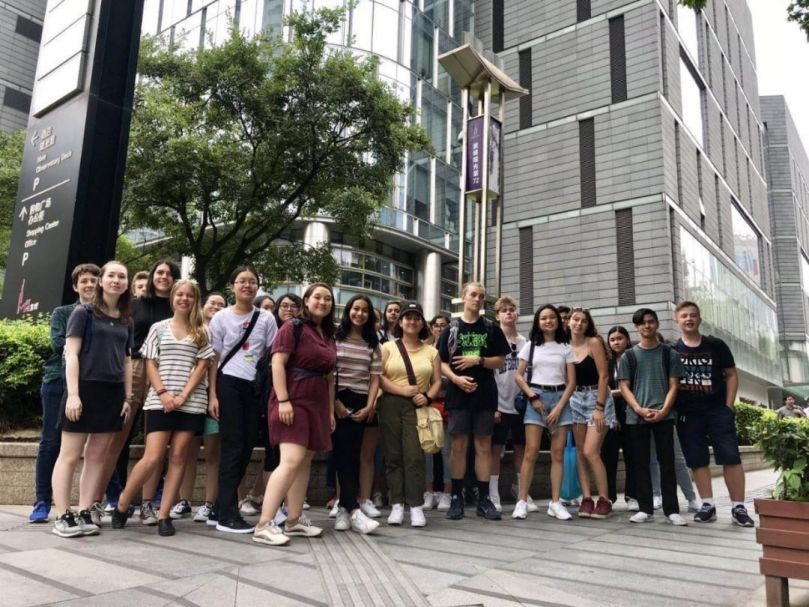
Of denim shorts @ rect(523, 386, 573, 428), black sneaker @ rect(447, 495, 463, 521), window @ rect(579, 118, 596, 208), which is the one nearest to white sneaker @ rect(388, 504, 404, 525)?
black sneaker @ rect(447, 495, 463, 521)

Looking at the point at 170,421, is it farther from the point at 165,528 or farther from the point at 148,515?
the point at 148,515

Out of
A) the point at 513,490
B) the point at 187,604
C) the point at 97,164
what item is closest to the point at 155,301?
the point at 97,164

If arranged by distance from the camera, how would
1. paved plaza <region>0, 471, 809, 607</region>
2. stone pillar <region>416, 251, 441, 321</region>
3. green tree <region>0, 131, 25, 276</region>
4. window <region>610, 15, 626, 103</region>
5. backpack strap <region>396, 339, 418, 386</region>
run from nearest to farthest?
paved plaza <region>0, 471, 809, 607</region>, backpack strap <region>396, 339, 418, 386</region>, green tree <region>0, 131, 25, 276</region>, window <region>610, 15, 626, 103</region>, stone pillar <region>416, 251, 441, 321</region>

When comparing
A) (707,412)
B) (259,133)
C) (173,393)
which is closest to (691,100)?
(259,133)

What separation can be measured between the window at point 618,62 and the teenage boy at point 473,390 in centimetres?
2102

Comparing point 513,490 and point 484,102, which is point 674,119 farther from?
point 513,490

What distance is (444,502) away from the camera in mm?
6398

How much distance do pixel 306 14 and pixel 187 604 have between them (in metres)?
14.7

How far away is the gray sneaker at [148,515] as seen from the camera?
4.84 metres

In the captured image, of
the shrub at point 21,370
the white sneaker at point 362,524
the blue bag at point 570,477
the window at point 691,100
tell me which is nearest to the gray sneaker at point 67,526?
the white sneaker at point 362,524

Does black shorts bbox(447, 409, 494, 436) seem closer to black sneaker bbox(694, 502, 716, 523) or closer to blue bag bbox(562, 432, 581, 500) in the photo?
blue bag bbox(562, 432, 581, 500)

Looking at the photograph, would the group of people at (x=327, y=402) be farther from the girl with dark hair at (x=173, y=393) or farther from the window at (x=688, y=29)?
the window at (x=688, y=29)

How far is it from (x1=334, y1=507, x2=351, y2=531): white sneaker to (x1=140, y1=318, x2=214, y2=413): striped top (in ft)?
4.26

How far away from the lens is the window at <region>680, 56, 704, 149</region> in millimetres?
25438
